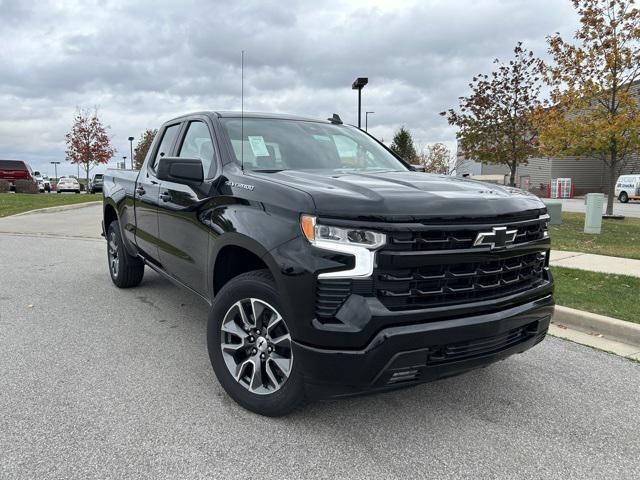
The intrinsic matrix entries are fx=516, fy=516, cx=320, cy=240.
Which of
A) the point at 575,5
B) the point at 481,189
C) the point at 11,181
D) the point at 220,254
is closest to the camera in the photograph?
the point at 481,189

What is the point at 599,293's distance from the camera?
574 cm

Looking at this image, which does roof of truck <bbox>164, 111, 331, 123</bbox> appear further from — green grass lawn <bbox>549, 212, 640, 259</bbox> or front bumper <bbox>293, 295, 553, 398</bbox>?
green grass lawn <bbox>549, 212, 640, 259</bbox>

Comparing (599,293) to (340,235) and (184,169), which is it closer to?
(340,235)

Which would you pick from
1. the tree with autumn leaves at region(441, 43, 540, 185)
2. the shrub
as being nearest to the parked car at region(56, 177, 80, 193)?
the shrub

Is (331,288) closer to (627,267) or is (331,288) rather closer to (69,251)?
(627,267)

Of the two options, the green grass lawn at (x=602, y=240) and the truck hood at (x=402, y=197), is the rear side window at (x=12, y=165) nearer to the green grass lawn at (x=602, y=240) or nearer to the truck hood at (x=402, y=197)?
the green grass lawn at (x=602, y=240)

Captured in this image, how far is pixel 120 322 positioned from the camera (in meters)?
4.93

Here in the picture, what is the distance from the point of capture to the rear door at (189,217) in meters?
3.66

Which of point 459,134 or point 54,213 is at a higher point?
point 459,134

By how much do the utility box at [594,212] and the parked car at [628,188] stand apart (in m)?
25.2

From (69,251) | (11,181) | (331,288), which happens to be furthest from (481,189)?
(11,181)

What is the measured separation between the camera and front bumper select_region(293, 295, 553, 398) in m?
2.46

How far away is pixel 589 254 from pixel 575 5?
33.8ft

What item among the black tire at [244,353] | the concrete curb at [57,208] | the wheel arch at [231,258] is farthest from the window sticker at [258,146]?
the concrete curb at [57,208]
